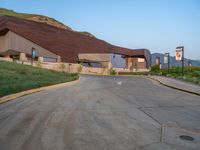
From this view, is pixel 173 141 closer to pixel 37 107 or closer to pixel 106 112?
pixel 106 112

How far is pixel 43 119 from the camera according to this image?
707 centimetres

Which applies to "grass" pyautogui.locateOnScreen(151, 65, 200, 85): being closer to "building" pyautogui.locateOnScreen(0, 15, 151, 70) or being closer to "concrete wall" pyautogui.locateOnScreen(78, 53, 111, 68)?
"concrete wall" pyautogui.locateOnScreen(78, 53, 111, 68)

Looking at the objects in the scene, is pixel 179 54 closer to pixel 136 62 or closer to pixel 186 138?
pixel 186 138

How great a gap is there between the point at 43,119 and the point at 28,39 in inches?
2169

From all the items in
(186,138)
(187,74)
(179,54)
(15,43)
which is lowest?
(186,138)

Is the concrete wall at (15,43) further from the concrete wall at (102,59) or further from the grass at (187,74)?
the grass at (187,74)

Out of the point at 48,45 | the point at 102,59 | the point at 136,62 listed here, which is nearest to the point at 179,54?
the point at 102,59

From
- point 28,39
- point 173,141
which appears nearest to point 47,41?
point 28,39

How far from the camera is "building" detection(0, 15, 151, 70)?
185 feet

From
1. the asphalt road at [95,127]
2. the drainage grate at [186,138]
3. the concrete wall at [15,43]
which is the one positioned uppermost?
the concrete wall at [15,43]

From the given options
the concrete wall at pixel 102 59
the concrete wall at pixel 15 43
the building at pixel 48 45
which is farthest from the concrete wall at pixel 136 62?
Result: the concrete wall at pixel 15 43

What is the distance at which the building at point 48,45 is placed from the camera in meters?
56.5

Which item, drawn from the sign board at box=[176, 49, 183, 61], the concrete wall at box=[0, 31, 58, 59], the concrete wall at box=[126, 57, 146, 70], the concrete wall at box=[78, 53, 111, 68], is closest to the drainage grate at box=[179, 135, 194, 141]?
the sign board at box=[176, 49, 183, 61]

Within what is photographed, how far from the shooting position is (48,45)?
64438mm
